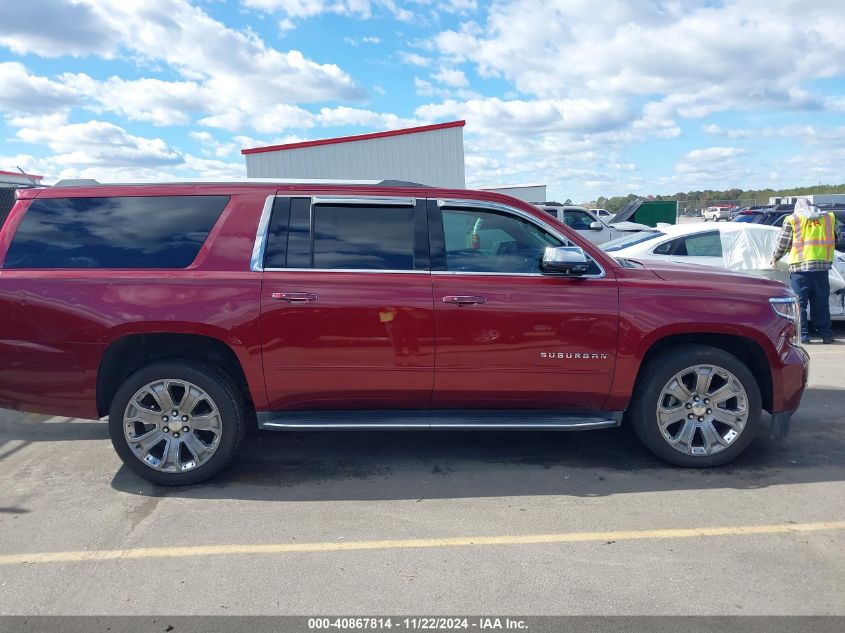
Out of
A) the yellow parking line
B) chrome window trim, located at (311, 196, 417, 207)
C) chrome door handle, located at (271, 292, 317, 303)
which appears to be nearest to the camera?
the yellow parking line

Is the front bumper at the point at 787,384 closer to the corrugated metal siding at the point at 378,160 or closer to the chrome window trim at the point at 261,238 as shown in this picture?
the chrome window trim at the point at 261,238

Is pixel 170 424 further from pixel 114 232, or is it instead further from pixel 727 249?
pixel 727 249

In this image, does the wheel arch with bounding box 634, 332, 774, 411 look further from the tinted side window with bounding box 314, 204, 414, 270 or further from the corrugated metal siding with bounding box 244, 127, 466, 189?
the corrugated metal siding with bounding box 244, 127, 466, 189

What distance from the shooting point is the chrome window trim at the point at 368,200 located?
4.41m

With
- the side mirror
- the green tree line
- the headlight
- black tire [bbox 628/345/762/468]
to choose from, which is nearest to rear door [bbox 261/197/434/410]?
the side mirror

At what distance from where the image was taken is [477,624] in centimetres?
291

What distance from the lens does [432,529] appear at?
3.79 meters

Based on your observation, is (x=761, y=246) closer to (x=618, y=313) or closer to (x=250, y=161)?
(x=618, y=313)

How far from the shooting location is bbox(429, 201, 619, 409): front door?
428cm

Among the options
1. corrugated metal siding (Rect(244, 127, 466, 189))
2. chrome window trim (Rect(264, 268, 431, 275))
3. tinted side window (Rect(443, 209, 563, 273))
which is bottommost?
chrome window trim (Rect(264, 268, 431, 275))

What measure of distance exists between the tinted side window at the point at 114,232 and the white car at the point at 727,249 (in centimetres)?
674

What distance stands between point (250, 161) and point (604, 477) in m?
17.1

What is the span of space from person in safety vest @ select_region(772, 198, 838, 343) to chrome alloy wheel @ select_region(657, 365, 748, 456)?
530 centimetres

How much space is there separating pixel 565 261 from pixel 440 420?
1305 millimetres
